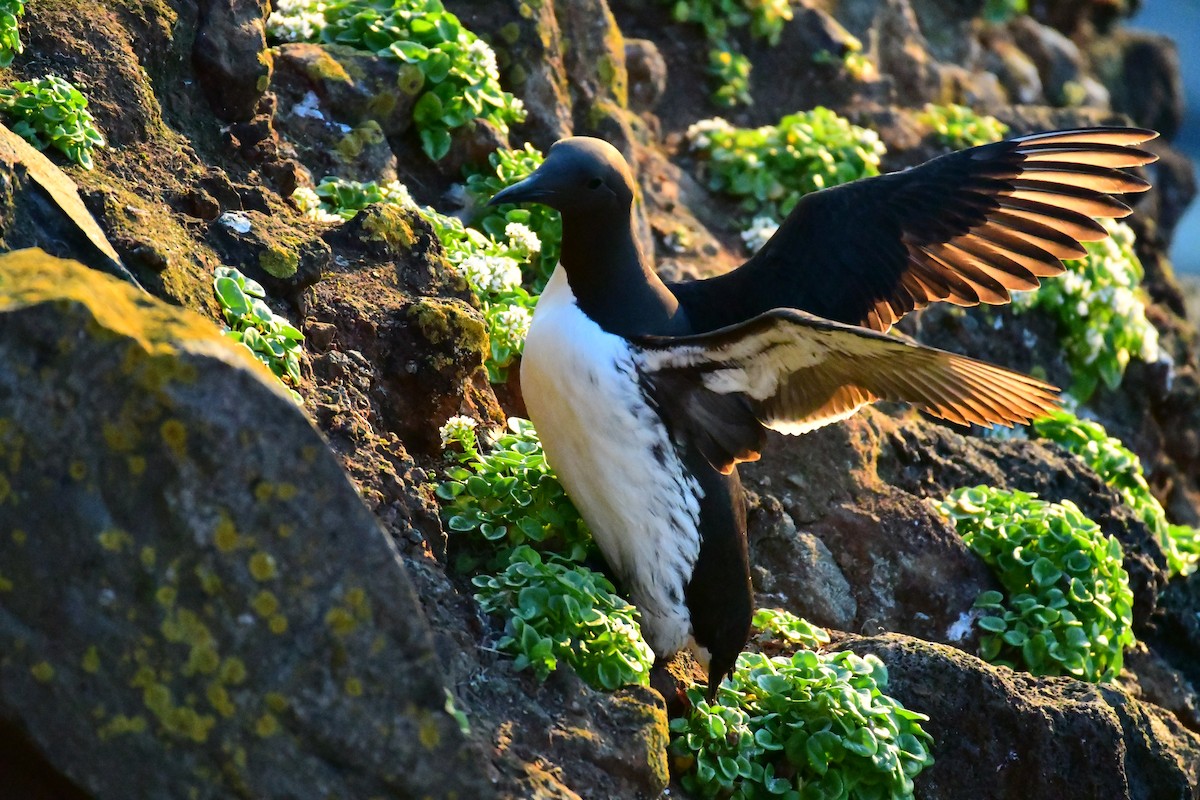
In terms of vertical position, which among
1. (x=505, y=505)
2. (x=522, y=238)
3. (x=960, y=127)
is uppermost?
(x=960, y=127)

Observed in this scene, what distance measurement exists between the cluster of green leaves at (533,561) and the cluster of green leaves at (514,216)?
4.22 ft

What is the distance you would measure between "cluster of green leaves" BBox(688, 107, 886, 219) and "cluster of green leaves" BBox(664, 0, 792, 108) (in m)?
0.73

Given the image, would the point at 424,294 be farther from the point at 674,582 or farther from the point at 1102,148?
the point at 1102,148

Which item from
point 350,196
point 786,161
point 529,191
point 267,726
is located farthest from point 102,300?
point 786,161

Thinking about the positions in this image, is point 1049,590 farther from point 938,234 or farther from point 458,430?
point 458,430

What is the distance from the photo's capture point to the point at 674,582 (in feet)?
18.1

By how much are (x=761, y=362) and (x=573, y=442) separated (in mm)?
747

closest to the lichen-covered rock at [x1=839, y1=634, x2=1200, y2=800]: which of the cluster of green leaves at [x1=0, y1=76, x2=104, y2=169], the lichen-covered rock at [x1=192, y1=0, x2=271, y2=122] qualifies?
the lichen-covered rock at [x1=192, y1=0, x2=271, y2=122]

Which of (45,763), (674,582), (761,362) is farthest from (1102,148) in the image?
(45,763)

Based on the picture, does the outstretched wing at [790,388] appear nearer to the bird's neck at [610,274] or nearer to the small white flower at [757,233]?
the bird's neck at [610,274]

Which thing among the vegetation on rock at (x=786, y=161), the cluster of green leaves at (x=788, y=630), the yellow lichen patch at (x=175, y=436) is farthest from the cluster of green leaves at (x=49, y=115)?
the vegetation on rock at (x=786, y=161)

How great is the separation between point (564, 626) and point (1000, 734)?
6.31 ft

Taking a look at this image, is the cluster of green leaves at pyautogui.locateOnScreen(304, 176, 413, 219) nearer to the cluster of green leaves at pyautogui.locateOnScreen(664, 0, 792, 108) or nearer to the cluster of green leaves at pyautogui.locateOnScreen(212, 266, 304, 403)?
the cluster of green leaves at pyautogui.locateOnScreen(212, 266, 304, 403)

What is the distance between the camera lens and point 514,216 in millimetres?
7047
